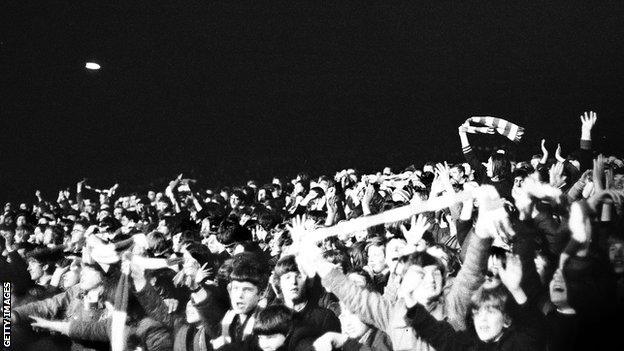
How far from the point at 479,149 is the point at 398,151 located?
3.24 meters

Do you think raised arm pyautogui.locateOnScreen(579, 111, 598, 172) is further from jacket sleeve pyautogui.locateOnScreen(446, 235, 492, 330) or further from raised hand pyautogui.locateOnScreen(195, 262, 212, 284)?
raised hand pyautogui.locateOnScreen(195, 262, 212, 284)

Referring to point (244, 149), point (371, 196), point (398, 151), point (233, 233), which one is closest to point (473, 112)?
point (398, 151)

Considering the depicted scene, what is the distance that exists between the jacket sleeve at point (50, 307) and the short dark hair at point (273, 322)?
6.20 feet

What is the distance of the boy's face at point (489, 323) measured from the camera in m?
2.90

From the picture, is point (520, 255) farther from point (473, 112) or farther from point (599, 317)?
point (473, 112)

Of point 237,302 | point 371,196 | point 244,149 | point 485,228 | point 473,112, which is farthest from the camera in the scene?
point 244,149

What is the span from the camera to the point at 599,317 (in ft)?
10.4

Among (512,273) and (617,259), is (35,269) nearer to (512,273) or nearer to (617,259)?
(512,273)

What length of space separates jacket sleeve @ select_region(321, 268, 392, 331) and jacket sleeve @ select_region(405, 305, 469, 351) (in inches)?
4.9

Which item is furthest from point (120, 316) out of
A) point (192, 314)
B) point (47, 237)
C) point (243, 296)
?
point (47, 237)

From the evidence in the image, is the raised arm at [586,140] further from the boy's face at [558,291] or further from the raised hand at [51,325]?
the raised hand at [51,325]

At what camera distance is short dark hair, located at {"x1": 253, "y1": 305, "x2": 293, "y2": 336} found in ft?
10.1

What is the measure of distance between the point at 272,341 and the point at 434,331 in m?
0.75

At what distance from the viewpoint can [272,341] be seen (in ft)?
10.1
